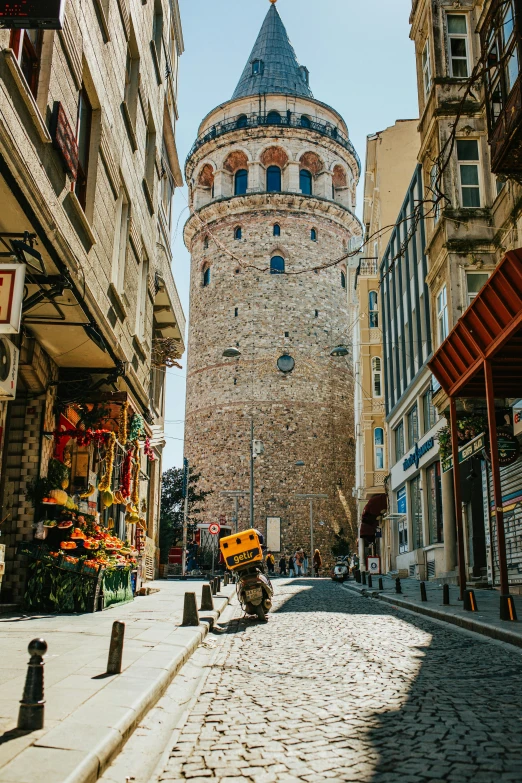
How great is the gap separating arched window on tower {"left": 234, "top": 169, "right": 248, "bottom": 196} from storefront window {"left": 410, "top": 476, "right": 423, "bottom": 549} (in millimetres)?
26602

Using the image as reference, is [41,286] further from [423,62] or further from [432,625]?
[423,62]

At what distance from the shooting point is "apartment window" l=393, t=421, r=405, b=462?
91.3ft

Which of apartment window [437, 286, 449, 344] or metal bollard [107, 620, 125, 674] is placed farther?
apartment window [437, 286, 449, 344]

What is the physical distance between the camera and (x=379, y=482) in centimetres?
3500

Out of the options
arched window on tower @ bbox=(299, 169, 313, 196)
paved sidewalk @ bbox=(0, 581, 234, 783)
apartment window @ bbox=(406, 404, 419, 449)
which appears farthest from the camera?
arched window on tower @ bbox=(299, 169, 313, 196)

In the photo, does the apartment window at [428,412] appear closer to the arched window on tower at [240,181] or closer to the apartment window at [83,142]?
the apartment window at [83,142]

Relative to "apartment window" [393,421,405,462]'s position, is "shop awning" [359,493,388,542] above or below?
below

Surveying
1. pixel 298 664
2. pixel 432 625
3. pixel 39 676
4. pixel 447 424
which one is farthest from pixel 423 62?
pixel 39 676

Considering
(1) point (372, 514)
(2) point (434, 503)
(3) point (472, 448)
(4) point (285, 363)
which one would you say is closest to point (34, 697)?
(3) point (472, 448)

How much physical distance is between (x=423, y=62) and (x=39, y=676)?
21.8 m

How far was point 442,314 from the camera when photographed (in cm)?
1989

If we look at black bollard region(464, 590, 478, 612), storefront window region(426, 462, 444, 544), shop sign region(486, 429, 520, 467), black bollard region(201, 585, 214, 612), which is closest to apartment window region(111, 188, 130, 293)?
black bollard region(201, 585, 214, 612)

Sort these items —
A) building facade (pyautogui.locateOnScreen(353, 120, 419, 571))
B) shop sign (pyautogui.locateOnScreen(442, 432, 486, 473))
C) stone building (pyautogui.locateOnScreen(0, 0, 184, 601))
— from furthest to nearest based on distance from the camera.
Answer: building facade (pyautogui.locateOnScreen(353, 120, 419, 571))
shop sign (pyautogui.locateOnScreen(442, 432, 486, 473))
stone building (pyautogui.locateOnScreen(0, 0, 184, 601))

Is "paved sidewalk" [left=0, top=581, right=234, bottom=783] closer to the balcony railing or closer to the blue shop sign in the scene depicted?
the blue shop sign
